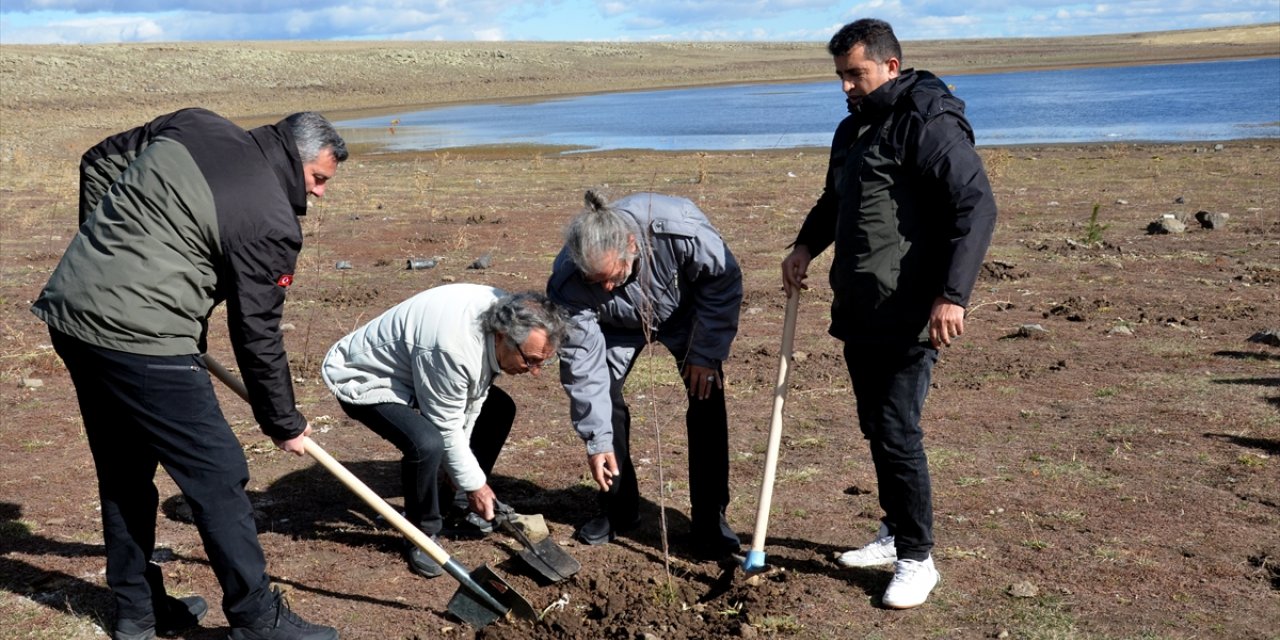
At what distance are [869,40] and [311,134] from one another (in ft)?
5.84

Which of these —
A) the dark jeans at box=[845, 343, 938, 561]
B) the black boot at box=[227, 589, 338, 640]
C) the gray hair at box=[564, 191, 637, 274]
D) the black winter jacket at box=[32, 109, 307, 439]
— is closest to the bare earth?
the black boot at box=[227, 589, 338, 640]

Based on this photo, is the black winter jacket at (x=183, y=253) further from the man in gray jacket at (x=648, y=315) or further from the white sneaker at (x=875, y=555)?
the white sneaker at (x=875, y=555)

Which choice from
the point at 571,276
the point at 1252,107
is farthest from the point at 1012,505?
the point at 1252,107

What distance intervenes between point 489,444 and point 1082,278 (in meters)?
6.59

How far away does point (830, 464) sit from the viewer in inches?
220

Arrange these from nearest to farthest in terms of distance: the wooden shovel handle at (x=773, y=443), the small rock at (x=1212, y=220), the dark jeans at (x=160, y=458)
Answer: the dark jeans at (x=160, y=458)
the wooden shovel handle at (x=773, y=443)
the small rock at (x=1212, y=220)

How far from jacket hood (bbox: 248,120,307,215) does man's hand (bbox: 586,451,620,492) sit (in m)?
1.45

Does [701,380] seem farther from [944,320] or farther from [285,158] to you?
[285,158]

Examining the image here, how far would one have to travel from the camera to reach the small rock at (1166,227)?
11469 mm

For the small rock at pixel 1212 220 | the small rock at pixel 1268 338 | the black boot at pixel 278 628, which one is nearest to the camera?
the black boot at pixel 278 628

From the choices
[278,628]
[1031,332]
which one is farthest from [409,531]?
[1031,332]

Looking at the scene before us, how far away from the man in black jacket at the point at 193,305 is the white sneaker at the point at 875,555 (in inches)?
83.0

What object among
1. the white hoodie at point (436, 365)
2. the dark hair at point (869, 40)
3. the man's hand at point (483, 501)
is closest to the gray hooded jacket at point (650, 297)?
the white hoodie at point (436, 365)

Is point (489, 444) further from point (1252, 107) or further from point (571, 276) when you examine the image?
point (1252, 107)
